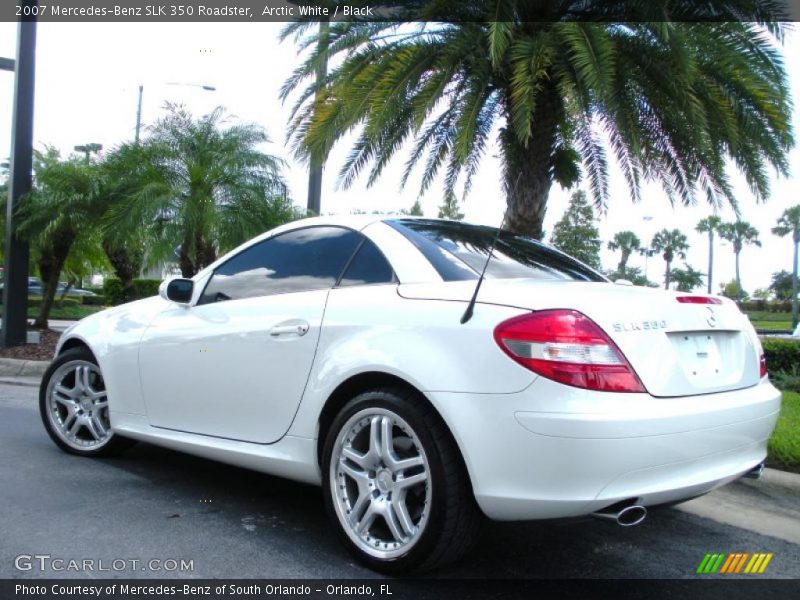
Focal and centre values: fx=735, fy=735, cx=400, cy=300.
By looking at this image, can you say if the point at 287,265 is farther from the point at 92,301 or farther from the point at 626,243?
the point at 626,243

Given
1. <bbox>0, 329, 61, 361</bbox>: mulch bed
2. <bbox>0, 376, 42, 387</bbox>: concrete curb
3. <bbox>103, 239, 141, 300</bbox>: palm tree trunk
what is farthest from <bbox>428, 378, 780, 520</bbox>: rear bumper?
<bbox>103, 239, 141, 300</bbox>: palm tree trunk

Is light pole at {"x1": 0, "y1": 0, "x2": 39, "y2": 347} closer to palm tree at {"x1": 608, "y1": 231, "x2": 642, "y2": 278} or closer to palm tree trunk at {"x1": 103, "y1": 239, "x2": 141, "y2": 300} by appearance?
palm tree trunk at {"x1": 103, "y1": 239, "x2": 141, "y2": 300}

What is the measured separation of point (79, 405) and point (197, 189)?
21.8 ft

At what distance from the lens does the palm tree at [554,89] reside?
718cm

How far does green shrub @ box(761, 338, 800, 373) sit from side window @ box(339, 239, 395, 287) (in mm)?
8137

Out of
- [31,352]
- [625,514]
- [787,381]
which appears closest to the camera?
[625,514]

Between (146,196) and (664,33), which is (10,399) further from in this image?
(664,33)

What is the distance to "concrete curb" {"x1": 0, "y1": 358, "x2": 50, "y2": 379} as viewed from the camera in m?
9.04

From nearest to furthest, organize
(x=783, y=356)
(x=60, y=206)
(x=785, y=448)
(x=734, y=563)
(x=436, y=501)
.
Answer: (x=436, y=501) → (x=734, y=563) → (x=785, y=448) → (x=783, y=356) → (x=60, y=206)

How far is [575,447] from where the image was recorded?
2.46 m

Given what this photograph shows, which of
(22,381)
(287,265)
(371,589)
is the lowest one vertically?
(22,381)

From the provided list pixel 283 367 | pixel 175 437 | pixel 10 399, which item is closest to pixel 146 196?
pixel 10 399

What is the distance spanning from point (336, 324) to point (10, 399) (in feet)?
17.9

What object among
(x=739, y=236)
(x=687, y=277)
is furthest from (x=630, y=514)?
(x=739, y=236)
